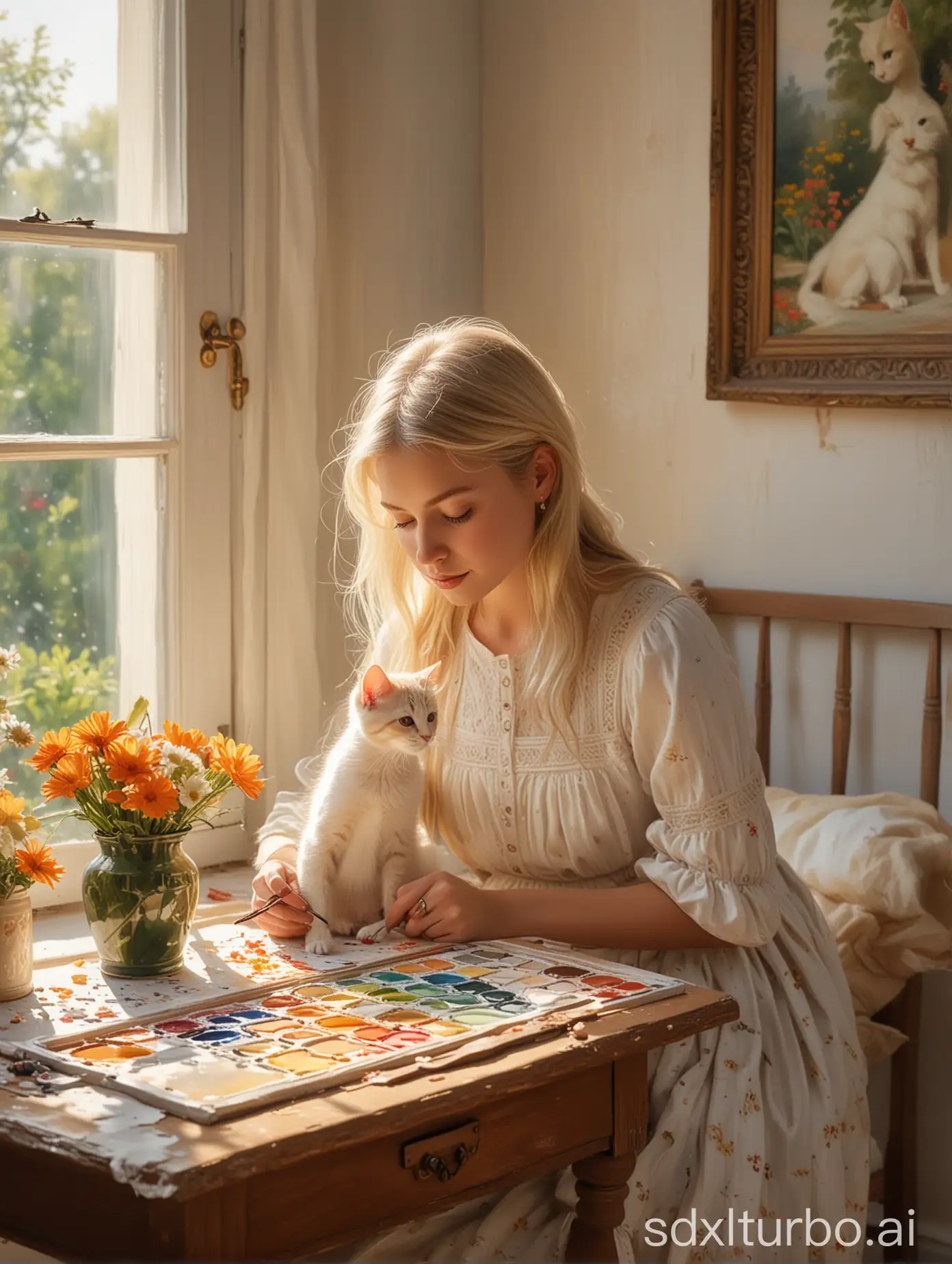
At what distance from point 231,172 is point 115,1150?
206cm

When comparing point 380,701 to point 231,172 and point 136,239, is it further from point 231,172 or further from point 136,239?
point 231,172

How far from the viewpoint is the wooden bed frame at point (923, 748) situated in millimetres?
2535

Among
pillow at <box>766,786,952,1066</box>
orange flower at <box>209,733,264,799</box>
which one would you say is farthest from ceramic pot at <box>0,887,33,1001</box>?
pillow at <box>766,786,952,1066</box>

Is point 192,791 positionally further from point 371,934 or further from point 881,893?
point 881,893

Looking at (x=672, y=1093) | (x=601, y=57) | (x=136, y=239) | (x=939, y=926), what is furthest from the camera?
(x=601, y=57)

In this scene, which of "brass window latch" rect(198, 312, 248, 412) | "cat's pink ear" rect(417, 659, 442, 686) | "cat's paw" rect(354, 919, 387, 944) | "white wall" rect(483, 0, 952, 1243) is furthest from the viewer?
"brass window latch" rect(198, 312, 248, 412)

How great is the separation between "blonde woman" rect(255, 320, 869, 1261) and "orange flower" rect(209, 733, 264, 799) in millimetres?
208

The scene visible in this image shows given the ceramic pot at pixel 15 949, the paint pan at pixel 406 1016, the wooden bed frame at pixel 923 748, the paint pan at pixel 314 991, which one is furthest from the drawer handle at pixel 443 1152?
the wooden bed frame at pixel 923 748

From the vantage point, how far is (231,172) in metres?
2.80

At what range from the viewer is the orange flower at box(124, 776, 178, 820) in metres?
1.52

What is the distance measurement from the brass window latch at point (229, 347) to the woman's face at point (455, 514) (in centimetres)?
104

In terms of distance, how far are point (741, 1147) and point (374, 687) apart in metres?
0.67

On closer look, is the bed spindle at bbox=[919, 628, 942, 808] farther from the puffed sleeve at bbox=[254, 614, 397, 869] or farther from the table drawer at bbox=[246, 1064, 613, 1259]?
the table drawer at bbox=[246, 1064, 613, 1259]

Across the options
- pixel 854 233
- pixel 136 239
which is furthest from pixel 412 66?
pixel 854 233
